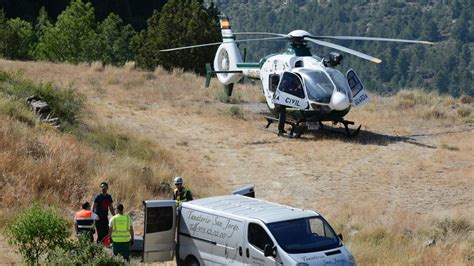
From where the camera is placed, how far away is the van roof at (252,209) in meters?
13.7

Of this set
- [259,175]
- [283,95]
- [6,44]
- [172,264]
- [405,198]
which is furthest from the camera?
[6,44]

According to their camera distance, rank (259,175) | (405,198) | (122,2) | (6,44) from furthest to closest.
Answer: (122,2)
(6,44)
(259,175)
(405,198)

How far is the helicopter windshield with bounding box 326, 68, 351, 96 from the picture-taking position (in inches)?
1093

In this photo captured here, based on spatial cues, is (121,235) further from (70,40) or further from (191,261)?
(70,40)

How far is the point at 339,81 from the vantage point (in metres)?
28.1

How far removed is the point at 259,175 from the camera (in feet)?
78.9

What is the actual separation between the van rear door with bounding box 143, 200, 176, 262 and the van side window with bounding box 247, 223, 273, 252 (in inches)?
73.5

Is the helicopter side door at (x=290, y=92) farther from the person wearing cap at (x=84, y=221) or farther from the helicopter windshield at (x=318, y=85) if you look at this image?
the person wearing cap at (x=84, y=221)

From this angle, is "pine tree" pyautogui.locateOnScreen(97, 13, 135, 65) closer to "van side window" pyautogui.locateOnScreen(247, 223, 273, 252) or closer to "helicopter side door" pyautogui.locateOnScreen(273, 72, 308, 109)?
"helicopter side door" pyautogui.locateOnScreen(273, 72, 308, 109)

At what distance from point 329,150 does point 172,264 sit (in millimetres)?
12050

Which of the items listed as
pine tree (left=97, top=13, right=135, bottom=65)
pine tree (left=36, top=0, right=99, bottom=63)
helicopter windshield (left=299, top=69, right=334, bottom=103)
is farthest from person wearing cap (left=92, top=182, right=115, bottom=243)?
pine tree (left=97, top=13, right=135, bottom=65)

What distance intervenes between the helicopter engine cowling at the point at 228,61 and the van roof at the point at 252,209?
63.0 ft

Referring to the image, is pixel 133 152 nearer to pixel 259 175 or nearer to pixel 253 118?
pixel 259 175

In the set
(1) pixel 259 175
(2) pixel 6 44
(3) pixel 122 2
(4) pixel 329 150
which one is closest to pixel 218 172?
(1) pixel 259 175
